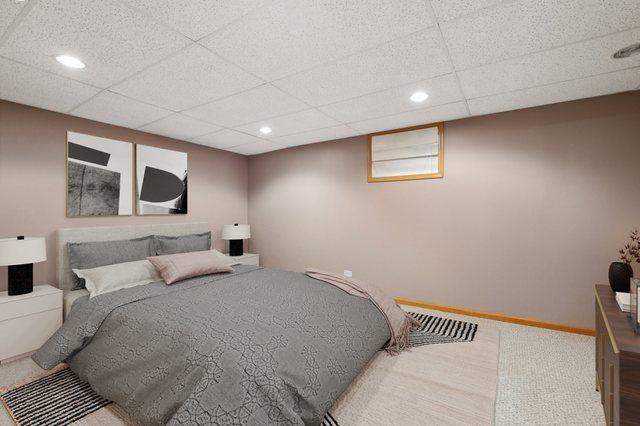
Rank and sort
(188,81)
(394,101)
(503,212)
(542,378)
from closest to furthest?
(542,378), (188,81), (394,101), (503,212)

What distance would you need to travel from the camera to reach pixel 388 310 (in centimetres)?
263

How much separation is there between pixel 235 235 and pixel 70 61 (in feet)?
9.58

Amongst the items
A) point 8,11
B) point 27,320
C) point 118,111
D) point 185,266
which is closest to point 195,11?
point 8,11

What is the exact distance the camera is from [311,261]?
15.3 ft

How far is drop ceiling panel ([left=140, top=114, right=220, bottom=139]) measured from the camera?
3.30m

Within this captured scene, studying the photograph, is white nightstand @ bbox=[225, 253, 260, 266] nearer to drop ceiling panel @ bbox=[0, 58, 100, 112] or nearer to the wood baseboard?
the wood baseboard

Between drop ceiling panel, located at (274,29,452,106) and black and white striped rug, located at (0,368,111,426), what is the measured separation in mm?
2688

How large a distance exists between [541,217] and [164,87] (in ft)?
12.7

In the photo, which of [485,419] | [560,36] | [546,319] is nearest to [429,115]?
[560,36]

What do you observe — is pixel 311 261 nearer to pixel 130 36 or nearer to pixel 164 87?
pixel 164 87

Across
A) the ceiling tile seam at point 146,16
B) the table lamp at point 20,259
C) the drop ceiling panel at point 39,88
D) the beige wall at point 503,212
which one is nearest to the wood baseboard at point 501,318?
the beige wall at point 503,212

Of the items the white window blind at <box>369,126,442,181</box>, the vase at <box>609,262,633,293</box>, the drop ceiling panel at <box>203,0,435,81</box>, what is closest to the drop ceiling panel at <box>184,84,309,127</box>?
A: the drop ceiling panel at <box>203,0,435,81</box>

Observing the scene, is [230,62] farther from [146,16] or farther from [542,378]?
[542,378]

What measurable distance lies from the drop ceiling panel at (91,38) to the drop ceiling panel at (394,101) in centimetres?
162
